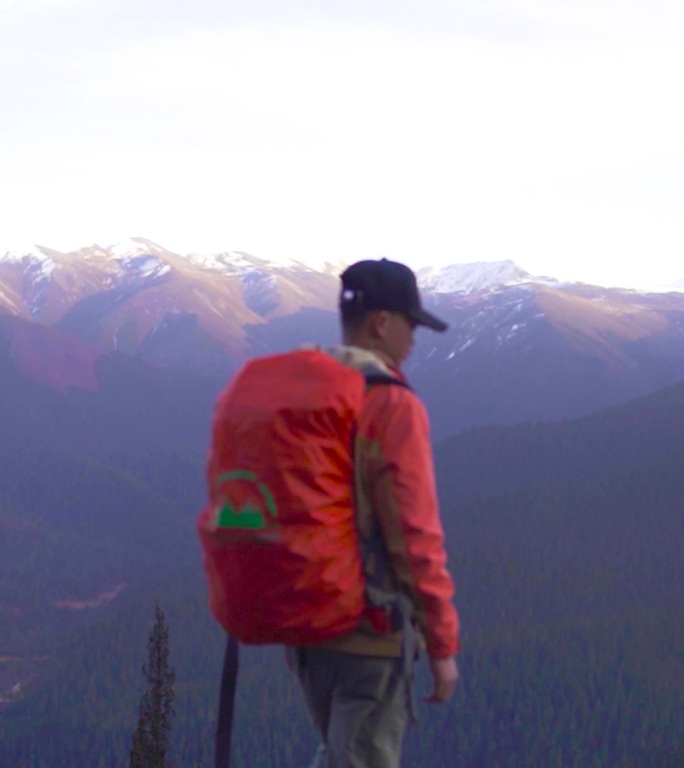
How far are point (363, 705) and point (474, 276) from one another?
141m

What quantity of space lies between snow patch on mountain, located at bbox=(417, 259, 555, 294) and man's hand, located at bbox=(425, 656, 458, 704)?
133903mm

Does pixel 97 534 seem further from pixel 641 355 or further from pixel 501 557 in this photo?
pixel 641 355

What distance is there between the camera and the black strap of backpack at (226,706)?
13.7ft

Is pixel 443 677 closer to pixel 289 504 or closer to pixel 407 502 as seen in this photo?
pixel 407 502

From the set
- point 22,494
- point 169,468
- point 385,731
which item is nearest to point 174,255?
point 169,468

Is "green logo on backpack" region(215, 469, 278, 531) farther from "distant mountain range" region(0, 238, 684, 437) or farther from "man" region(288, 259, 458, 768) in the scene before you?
"distant mountain range" region(0, 238, 684, 437)

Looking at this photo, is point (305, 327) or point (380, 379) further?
point (305, 327)

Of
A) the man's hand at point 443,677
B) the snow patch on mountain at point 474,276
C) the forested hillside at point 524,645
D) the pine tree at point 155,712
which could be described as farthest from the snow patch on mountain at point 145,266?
the man's hand at point 443,677

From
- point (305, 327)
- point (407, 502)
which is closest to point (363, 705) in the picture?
point (407, 502)

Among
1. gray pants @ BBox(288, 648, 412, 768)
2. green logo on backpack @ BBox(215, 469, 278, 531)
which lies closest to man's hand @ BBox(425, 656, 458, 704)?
gray pants @ BBox(288, 648, 412, 768)

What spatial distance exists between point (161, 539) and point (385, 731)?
348 feet

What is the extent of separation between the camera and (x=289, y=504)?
361cm

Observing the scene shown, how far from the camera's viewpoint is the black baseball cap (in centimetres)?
400

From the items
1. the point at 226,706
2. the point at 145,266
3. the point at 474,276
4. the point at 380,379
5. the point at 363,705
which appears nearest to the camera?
the point at 380,379
